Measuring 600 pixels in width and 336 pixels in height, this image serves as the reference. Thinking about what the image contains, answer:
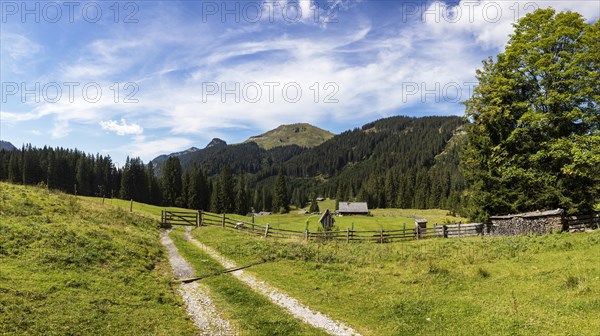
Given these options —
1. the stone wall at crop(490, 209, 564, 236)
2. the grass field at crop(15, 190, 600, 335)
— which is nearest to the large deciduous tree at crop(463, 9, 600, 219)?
the stone wall at crop(490, 209, 564, 236)

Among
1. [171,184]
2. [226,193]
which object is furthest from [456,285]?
[171,184]

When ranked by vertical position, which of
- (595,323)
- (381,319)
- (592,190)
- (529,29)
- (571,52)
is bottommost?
(381,319)

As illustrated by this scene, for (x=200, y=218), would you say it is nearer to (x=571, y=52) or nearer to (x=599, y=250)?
(x=599, y=250)

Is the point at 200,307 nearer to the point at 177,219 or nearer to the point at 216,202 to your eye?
the point at 177,219

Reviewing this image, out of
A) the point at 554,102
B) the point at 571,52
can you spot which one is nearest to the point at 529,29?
the point at 571,52

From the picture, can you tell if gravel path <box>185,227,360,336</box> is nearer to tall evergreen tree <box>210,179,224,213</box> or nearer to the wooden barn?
tall evergreen tree <box>210,179,224,213</box>

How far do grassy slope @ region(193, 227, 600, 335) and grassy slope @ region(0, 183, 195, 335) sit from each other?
6.54 m

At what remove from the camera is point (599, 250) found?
18250 mm

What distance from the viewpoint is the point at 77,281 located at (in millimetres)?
14422

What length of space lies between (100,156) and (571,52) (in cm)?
14948

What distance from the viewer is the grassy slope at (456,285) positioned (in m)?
12.0

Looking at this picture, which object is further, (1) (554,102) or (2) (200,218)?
(2) (200,218)

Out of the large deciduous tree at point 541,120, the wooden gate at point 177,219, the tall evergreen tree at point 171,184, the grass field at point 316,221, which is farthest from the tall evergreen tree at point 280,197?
the large deciduous tree at point 541,120

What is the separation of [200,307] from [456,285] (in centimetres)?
1246
